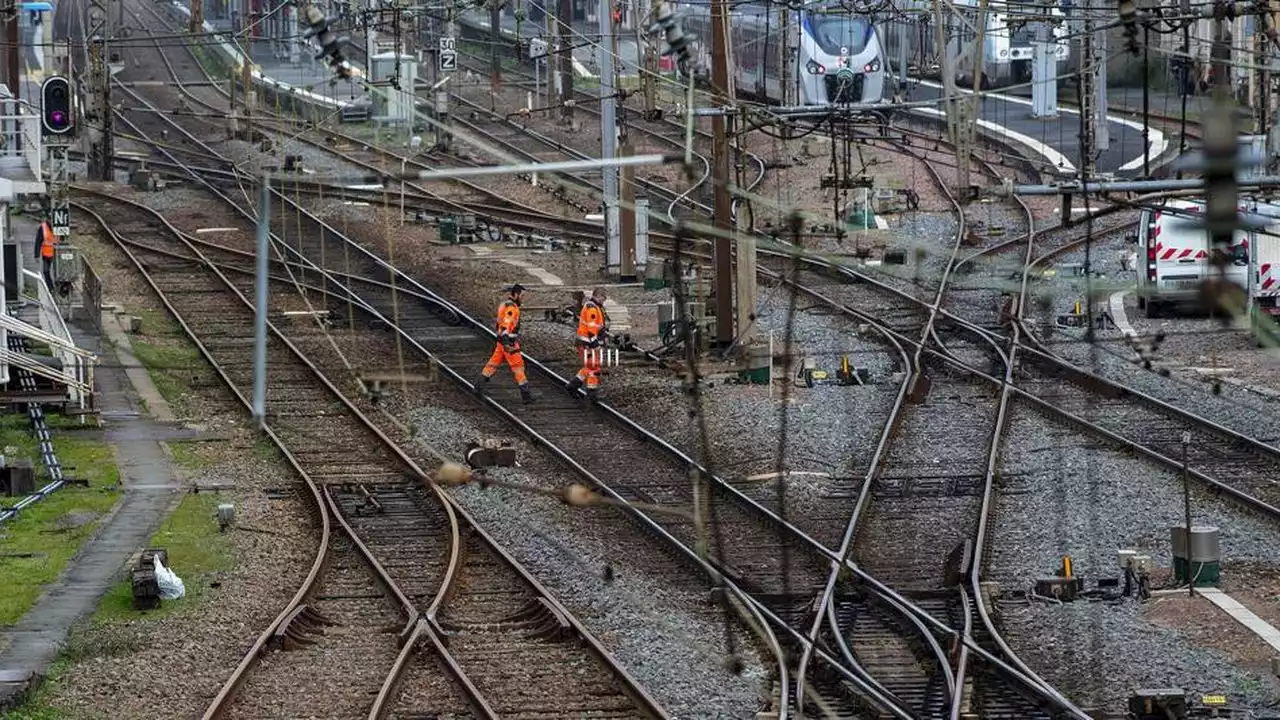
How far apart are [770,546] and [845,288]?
12893mm

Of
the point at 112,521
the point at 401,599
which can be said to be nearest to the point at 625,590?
the point at 401,599

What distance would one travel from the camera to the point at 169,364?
2275cm

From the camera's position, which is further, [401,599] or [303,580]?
[303,580]

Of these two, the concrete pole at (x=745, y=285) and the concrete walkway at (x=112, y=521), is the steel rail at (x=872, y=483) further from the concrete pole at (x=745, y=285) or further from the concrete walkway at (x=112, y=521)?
the concrete walkway at (x=112, y=521)

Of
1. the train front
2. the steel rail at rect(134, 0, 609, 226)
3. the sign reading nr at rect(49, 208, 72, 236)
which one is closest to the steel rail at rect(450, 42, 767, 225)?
the steel rail at rect(134, 0, 609, 226)

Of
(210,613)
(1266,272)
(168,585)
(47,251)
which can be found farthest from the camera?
(47,251)

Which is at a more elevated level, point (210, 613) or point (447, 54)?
point (447, 54)

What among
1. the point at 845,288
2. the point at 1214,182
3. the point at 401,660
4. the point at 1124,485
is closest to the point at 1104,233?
the point at 845,288

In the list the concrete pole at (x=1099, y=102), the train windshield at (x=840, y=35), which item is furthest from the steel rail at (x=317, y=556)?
the train windshield at (x=840, y=35)

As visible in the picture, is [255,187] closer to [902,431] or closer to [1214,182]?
[902,431]

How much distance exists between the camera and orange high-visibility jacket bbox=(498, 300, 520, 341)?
19.5 metres

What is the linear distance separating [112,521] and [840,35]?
2348 centimetres

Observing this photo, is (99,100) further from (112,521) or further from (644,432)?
(112,521)

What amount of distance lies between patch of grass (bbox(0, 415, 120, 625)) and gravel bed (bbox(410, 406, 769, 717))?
265 cm
